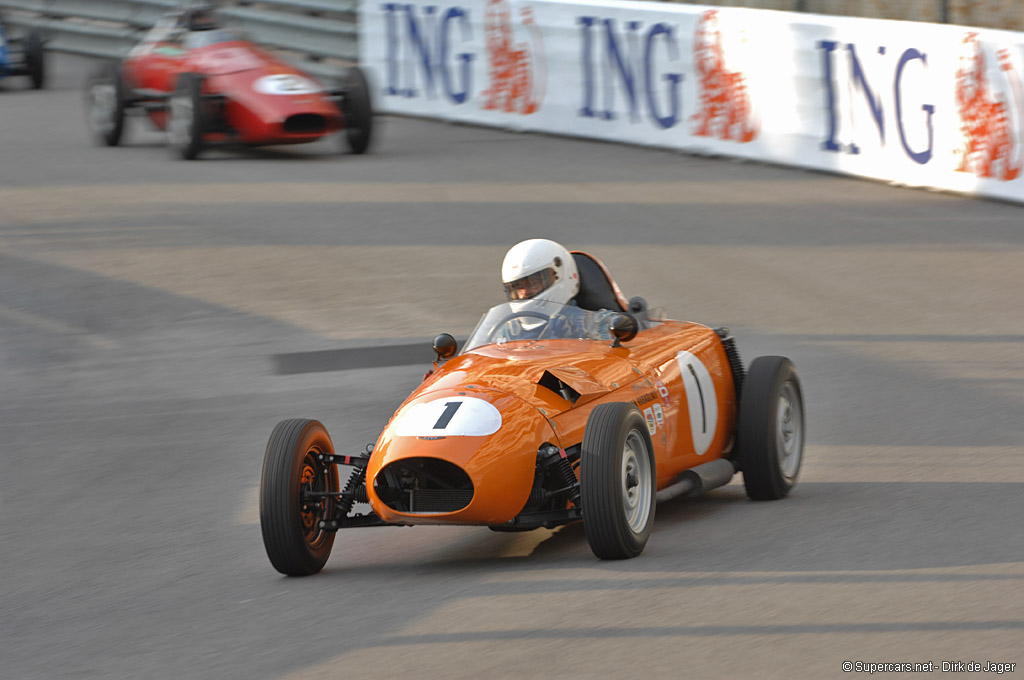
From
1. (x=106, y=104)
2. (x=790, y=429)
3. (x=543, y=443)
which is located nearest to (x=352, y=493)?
(x=543, y=443)

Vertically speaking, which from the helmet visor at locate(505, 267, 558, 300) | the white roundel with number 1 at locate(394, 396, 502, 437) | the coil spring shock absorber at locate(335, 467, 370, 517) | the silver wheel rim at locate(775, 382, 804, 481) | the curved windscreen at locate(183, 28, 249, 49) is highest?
the helmet visor at locate(505, 267, 558, 300)

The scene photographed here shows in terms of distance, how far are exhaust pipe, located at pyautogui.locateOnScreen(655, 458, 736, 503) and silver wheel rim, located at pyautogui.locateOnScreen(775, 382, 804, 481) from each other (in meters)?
0.40

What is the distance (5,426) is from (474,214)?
6.89 metres

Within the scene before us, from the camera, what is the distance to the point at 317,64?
80.9ft

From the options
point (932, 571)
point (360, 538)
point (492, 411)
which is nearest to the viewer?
point (932, 571)

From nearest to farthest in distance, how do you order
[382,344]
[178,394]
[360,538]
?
[360,538]
[178,394]
[382,344]

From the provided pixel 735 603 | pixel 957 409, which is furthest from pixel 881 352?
pixel 735 603

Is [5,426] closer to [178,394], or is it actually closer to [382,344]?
[178,394]

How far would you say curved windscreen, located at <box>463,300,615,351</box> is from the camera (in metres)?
7.80

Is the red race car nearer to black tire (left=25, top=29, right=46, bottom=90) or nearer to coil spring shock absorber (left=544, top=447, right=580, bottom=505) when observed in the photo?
black tire (left=25, top=29, right=46, bottom=90)

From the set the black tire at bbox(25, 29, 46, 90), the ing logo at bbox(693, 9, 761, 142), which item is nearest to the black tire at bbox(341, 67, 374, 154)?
the ing logo at bbox(693, 9, 761, 142)

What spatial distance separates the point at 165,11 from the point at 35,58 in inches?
94.4

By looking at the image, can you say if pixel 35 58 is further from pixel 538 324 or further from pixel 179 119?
pixel 538 324

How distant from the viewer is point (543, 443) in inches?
268
